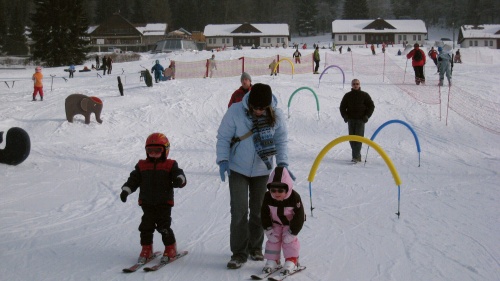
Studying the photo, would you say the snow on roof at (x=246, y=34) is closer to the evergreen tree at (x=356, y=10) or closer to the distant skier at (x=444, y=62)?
the evergreen tree at (x=356, y=10)

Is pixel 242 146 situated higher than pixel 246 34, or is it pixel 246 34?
pixel 246 34

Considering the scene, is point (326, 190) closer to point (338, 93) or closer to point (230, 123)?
point (230, 123)

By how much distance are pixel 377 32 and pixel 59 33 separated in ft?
194

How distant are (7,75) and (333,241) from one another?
37522mm

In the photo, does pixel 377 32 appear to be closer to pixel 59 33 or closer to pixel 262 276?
pixel 59 33

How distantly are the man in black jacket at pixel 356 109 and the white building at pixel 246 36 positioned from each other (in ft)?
276

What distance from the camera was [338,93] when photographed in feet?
68.6

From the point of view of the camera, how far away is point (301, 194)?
8.65 m

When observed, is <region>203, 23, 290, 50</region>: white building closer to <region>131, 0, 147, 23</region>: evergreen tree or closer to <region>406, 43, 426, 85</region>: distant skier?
<region>131, 0, 147, 23</region>: evergreen tree

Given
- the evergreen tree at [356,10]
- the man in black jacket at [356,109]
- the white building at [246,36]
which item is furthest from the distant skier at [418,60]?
the evergreen tree at [356,10]

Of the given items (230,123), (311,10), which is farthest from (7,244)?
(311,10)

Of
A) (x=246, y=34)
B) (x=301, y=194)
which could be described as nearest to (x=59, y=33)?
(x=246, y=34)

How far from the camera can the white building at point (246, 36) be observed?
93.5 meters

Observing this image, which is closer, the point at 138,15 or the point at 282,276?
the point at 282,276
